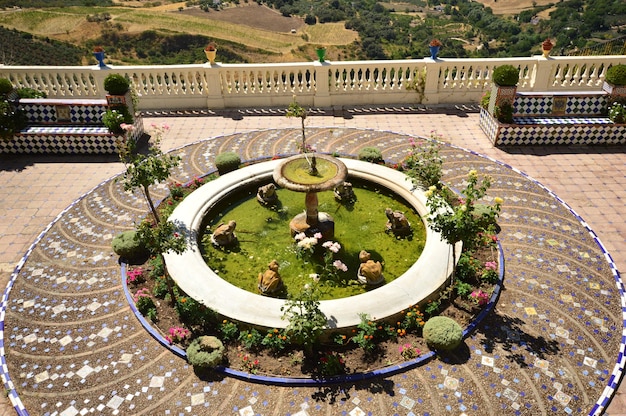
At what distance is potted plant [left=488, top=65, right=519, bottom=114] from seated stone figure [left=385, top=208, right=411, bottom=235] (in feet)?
22.5

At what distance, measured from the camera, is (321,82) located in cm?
1906

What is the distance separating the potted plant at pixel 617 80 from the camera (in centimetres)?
1605

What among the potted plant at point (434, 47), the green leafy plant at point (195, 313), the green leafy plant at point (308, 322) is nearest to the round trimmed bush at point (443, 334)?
the green leafy plant at point (308, 322)

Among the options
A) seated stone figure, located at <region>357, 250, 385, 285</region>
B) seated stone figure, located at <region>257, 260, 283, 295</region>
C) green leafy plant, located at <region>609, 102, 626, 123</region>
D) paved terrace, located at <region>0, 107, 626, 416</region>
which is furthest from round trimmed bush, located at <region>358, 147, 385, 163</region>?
green leafy plant, located at <region>609, 102, 626, 123</region>

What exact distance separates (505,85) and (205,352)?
13015mm

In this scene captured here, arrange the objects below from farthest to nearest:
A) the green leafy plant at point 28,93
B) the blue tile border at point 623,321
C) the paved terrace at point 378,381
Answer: the green leafy plant at point 28,93 < the paved terrace at point 378,381 < the blue tile border at point 623,321

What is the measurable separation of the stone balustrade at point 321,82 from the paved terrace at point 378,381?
359 centimetres

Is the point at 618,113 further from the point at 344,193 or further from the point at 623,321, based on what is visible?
Answer: the point at 344,193

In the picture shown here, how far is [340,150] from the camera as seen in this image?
16.1 meters

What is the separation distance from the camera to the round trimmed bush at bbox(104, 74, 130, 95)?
52.1 ft

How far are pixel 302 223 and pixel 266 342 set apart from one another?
156 inches

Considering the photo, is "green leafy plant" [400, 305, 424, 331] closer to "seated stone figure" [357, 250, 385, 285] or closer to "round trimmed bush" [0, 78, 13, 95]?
"seated stone figure" [357, 250, 385, 285]

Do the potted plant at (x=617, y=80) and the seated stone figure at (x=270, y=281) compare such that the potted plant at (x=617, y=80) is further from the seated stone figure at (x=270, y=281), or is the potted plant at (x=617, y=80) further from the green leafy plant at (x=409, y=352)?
the seated stone figure at (x=270, y=281)

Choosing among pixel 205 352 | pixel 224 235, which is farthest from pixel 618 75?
pixel 205 352
